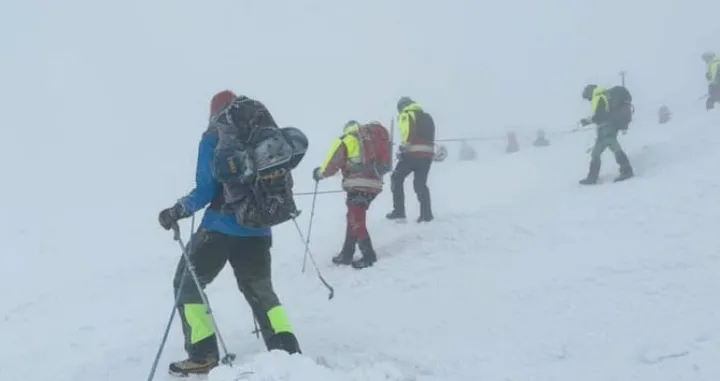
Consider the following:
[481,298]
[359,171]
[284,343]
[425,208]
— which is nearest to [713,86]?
[425,208]

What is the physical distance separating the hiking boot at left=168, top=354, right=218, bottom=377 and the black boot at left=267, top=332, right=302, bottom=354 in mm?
467

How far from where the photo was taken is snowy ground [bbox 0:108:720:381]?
5.91m

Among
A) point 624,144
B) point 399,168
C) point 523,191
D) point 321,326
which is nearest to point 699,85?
point 624,144

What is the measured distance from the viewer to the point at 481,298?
25.3 feet

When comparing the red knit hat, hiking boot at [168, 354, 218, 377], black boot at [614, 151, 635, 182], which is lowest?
hiking boot at [168, 354, 218, 377]

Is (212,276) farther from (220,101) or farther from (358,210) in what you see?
(358,210)

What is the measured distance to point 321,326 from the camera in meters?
7.18

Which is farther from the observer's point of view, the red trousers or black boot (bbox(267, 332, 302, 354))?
the red trousers

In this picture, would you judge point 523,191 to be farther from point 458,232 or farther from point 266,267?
→ point 266,267

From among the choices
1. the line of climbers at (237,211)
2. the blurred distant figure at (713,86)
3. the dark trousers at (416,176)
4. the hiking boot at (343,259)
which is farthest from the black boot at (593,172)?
the line of climbers at (237,211)

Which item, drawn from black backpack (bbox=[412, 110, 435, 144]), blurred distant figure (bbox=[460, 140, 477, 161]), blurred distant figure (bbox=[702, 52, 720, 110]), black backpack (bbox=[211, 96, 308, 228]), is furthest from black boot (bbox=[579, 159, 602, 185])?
blurred distant figure (bbox=[460, 140, 477, 161])

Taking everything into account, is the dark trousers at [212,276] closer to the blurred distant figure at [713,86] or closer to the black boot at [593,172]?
the black boot at [593,172]

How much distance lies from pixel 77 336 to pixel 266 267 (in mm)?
3137

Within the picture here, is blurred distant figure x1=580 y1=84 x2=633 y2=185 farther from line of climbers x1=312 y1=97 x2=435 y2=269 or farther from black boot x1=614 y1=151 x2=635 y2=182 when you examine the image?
line of climbers x1=312 y1=97 x2=435 y2=269
